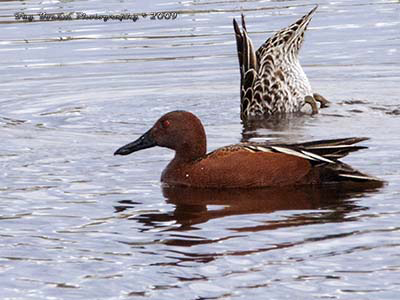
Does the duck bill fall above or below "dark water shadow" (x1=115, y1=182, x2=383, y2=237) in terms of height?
above

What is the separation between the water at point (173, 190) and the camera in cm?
797

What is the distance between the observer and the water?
26.2ft

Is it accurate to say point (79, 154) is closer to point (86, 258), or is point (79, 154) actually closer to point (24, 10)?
point (86, 258)

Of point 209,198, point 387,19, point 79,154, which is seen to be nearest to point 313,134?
point 79,154

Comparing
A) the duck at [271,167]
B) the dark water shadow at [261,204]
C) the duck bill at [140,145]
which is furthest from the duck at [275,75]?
the dark water shadow at [261,204]

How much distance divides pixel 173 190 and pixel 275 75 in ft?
17.2

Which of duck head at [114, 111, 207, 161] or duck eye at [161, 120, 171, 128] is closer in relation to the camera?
duck head at [114, 111, 207, 161]

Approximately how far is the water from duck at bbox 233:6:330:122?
43cm

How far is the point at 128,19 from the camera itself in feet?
82.4

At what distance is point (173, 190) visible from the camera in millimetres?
10930

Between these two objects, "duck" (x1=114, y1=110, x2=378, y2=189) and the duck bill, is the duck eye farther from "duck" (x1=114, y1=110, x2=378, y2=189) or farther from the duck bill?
"duck" (x1=114, y1=110, x2=378, y2=189)

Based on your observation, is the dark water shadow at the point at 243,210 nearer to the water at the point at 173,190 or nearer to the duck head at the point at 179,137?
the water at the point at 173,190

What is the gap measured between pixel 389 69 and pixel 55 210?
8613mm

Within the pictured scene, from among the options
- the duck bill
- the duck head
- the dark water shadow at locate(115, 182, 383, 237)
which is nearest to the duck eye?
the duck head
